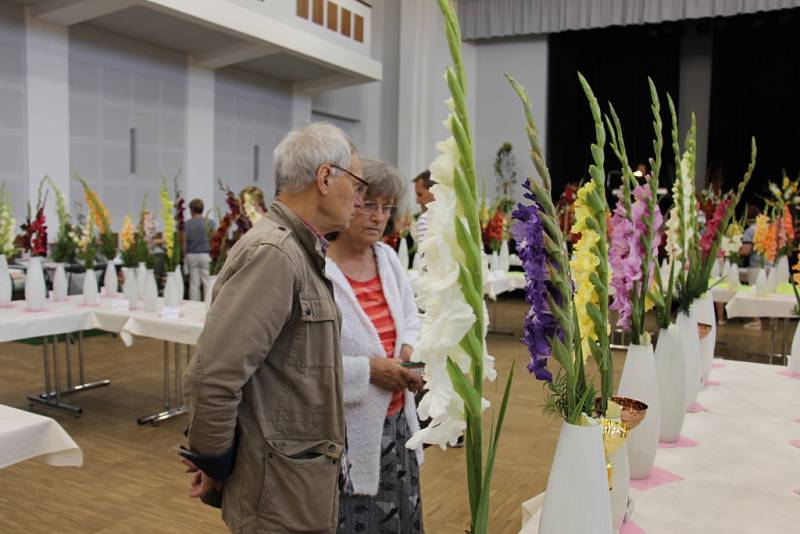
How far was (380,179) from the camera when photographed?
2.04m

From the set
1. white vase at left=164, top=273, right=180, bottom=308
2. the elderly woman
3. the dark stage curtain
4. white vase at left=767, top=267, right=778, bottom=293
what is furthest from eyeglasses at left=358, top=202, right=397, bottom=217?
the dark stage curtain

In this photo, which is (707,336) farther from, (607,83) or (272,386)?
(607,83)

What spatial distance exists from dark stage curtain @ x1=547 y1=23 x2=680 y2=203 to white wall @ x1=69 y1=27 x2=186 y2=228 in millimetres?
6445

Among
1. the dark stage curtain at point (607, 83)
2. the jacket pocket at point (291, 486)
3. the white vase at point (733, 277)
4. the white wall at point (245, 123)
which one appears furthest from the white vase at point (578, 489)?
the dark stage curtain at point (607, 83)

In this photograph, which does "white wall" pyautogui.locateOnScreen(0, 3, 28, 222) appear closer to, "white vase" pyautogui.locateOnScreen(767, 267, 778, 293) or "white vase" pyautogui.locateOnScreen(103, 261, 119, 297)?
"white vase" pyautogui.locateOnScreen(103, 261, 119, 297)

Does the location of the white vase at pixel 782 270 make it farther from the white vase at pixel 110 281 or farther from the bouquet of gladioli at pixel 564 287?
the bouquet of gladioli at pixel 564 287

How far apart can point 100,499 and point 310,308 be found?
7.69ft

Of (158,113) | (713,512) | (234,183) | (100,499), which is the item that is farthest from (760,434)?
(234,183)

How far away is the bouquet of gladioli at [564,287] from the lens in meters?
0.85

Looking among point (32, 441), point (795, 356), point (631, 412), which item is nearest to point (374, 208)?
point (631, 412)

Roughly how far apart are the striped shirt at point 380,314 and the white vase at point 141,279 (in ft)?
8.29

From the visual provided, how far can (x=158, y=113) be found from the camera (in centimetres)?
990

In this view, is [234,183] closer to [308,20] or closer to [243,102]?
[243,102]

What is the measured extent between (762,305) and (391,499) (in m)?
4.05
